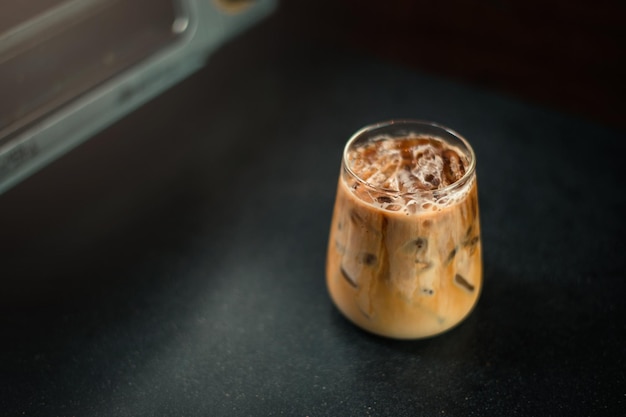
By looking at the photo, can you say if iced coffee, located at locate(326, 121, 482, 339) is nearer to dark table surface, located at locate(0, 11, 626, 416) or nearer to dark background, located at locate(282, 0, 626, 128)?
dark table surface, located at locate(0, 11, 626, 416)

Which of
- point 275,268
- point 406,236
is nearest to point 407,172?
point 406,236

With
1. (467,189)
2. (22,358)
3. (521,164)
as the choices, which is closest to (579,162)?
(521,164)

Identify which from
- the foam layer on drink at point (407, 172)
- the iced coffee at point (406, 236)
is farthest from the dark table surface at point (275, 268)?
the foam layer on drink at point (407, 172)

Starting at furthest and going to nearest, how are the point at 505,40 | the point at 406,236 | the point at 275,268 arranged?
the point at 505,40 < the point at 275,268 < the point at 406,236

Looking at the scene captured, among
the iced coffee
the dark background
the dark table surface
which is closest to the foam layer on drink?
the iced coffee

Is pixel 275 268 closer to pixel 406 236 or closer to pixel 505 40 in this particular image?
pixel 406 236

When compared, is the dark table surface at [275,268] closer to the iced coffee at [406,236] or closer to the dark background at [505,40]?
the iced coffee at [406,236]

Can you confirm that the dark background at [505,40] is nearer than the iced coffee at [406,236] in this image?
No
